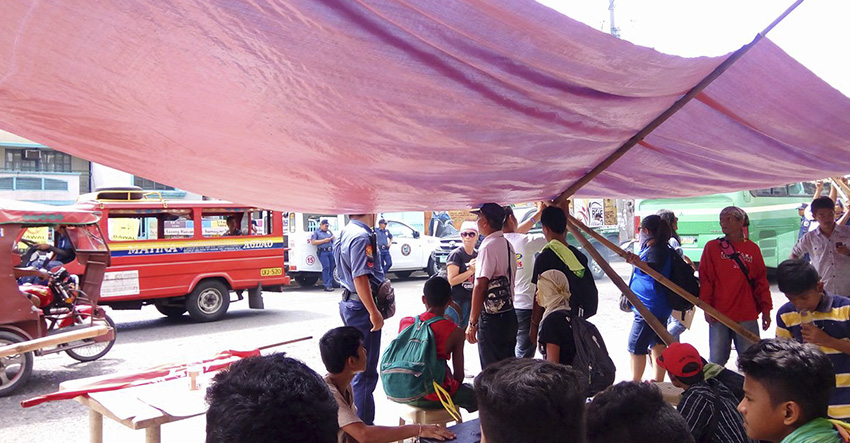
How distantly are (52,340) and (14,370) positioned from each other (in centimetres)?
57

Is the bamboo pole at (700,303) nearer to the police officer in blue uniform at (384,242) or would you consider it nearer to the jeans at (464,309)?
the jeans at (464,309)

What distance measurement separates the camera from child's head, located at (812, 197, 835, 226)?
5.02 metres

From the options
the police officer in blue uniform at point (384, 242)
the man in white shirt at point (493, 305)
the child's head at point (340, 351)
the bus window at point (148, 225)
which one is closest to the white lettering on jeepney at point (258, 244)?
the bus window at point (148, 225)

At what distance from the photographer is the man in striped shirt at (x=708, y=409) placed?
226cm

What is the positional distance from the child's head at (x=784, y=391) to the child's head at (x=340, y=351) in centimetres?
179

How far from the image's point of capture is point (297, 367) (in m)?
1.19

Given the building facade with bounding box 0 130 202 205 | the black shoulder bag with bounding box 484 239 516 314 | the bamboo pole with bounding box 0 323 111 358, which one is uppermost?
the building facade with bounding box 0 130 202 205

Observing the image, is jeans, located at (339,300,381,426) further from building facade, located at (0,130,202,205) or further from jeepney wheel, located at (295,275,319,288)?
building facade, located at (0,130,202,205)

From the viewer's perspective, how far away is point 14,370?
247 inches

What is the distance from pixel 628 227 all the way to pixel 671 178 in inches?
579

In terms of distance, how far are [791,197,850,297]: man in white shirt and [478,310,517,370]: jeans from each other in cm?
294

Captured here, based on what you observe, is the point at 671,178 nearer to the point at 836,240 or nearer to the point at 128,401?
the point at 836,240

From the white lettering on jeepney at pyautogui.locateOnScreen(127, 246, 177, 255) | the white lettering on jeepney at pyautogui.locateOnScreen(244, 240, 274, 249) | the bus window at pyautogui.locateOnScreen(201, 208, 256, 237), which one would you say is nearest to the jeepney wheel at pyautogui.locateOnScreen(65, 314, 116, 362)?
the white lettering on jeepney at pyautogui.locateOnScreen(127, 246, 177, 255)

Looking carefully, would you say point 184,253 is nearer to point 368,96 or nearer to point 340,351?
point 340,351
